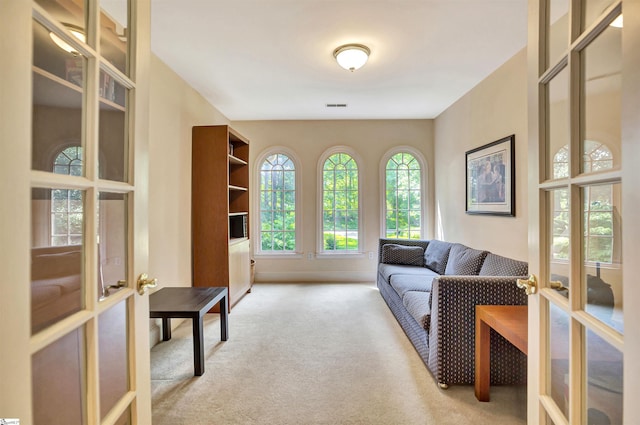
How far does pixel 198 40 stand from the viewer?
251 cm

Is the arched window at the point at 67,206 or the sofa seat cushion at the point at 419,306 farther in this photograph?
the sofa seat cushion at the point at 419,306

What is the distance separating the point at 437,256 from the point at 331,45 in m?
2.77

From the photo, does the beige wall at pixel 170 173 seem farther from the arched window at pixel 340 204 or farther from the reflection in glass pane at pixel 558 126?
the reflection in glass pane at pixel 558 126

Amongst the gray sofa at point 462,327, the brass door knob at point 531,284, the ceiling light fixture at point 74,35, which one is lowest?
the gray sofa at point 462,327

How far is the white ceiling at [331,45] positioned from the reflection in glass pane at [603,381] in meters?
2.22

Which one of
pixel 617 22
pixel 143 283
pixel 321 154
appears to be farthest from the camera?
pixel 321 154

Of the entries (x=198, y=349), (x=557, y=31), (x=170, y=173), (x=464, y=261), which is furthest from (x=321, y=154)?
(x=557, y=31)

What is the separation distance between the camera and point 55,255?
717 millimetres

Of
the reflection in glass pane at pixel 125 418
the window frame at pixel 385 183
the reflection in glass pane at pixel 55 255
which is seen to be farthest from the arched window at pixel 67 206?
the window frame at pixel 385 183

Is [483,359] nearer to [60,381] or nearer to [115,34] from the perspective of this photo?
[60,381]

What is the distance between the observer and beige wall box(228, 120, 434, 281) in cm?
506

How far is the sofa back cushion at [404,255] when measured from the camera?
4133mm

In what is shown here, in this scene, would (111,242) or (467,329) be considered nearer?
(111,242)

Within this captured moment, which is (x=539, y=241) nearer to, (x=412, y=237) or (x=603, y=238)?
(x=603, y=238)
